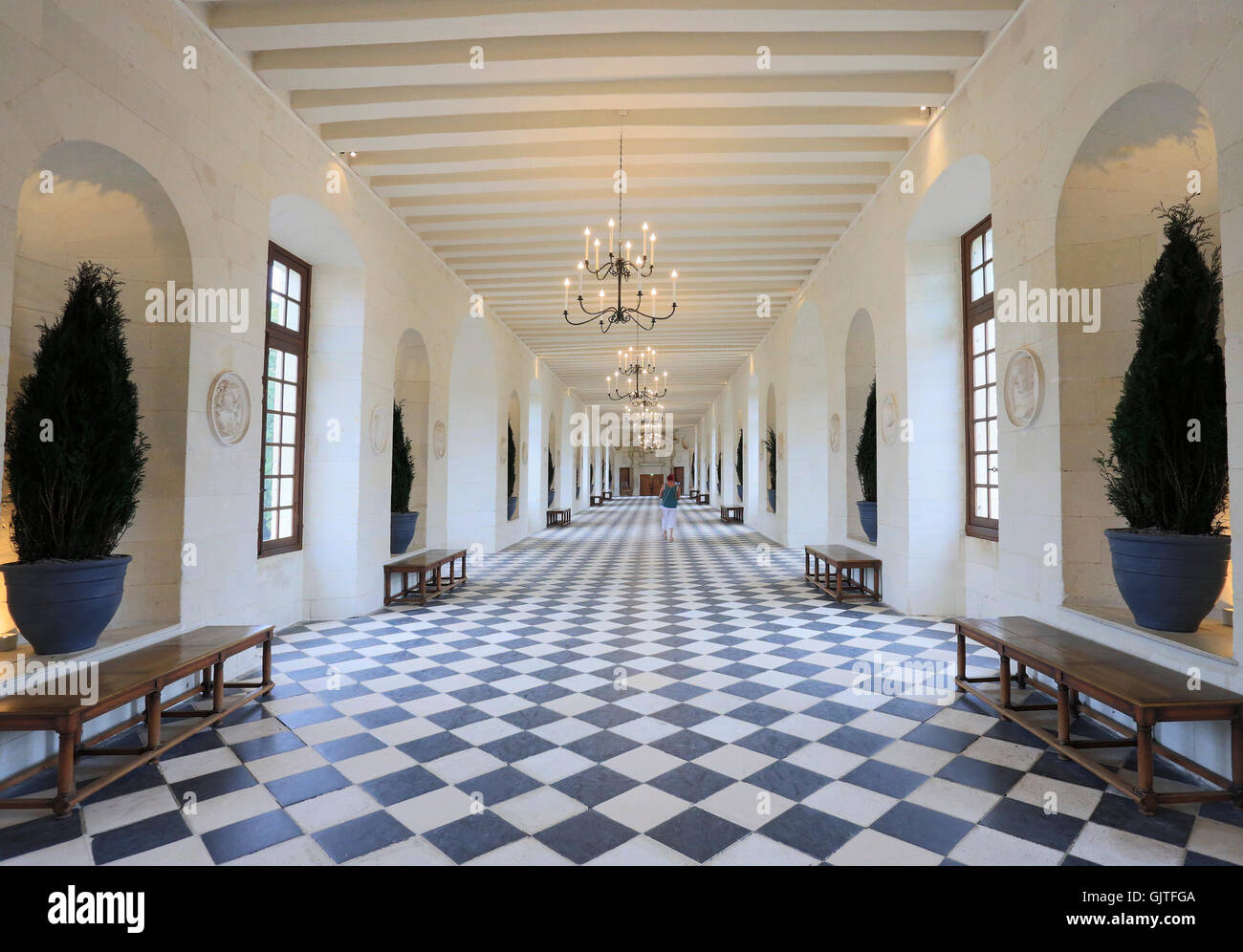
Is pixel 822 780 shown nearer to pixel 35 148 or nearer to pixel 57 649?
pixel 57 649

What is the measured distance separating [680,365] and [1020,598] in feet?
40.9

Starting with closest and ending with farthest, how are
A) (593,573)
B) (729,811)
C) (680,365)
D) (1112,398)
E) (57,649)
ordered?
(729,811) → (57,649) → (1112,398) → (593,573) → (680,365)

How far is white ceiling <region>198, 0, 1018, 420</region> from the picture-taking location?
3.88 m

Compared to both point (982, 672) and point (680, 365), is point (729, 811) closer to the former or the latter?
point (982, 672)

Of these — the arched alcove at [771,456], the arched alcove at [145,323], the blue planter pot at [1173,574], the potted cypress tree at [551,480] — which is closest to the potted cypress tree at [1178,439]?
the blue planter pot at [1173,574]

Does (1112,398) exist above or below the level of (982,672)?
above

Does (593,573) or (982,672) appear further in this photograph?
(593,573)

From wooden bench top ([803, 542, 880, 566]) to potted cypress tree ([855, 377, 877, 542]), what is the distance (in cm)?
29

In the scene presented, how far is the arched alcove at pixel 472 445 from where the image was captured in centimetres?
1009

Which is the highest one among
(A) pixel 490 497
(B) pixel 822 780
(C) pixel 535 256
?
(C) pixel 535 256

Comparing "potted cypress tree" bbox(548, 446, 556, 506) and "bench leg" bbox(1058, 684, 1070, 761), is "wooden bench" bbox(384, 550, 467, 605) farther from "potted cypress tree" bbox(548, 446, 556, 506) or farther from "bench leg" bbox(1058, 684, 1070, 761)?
"potted cypress tree" bbox(548, 446, 556, 506)

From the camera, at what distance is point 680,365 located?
15820mm
